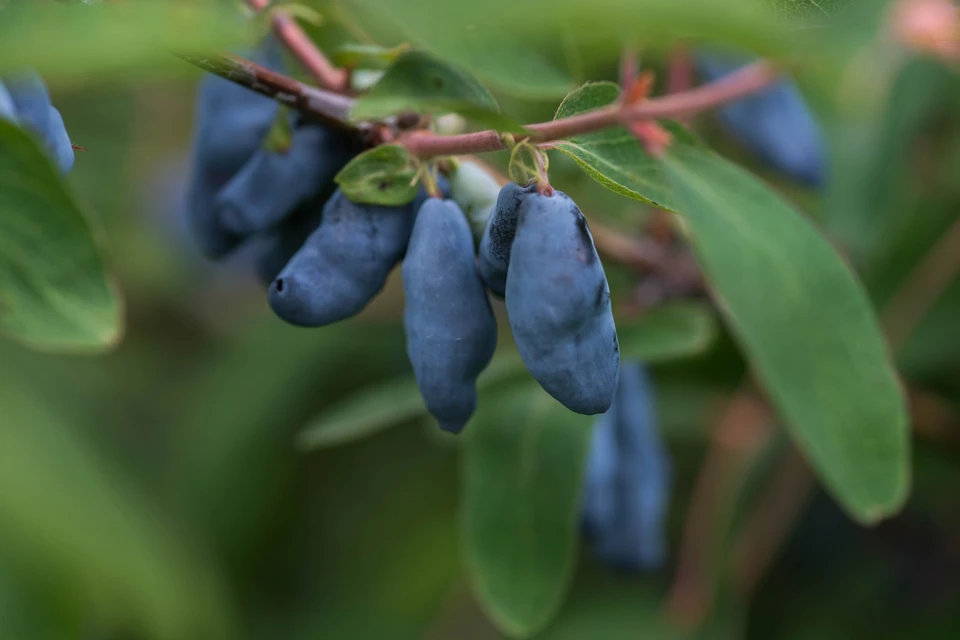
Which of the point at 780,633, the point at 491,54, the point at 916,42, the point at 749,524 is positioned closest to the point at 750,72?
the point at 916,42

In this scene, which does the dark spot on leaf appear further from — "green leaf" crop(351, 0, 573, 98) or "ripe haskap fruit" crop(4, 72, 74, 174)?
"ripe haskap fruit" crop(4, 72, 74, 174)

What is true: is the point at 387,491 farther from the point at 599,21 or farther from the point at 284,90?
the point at 599,21

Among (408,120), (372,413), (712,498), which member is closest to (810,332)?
(408,120)

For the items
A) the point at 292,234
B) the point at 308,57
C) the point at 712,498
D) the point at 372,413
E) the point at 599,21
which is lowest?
the point at 712,498

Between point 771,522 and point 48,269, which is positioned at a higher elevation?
point 48,269

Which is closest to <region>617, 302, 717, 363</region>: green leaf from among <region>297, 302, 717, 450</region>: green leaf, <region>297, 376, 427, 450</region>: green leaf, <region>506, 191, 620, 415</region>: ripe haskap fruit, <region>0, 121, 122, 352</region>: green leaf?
<region>297, 302, 717, 450</region>: green leaf

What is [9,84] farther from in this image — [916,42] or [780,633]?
[780,633]

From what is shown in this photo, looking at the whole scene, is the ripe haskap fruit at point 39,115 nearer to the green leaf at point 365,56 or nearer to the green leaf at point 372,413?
the green leaf at point 365,56
